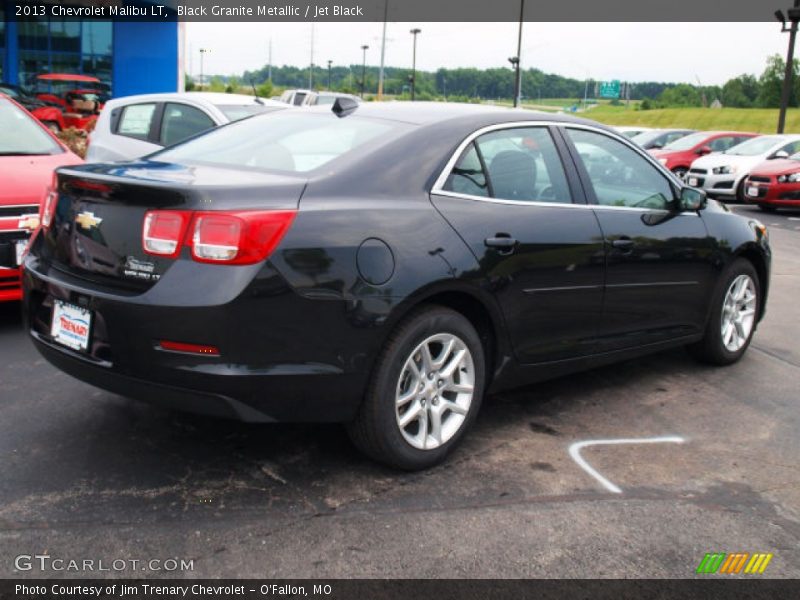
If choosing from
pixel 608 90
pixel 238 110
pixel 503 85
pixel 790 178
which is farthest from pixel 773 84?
pixel 238 110

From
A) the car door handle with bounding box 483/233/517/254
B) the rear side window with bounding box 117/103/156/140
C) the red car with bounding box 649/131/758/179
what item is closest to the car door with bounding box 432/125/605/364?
the car door handle with bounding box 483/233/517/254

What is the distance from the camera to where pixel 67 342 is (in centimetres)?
338

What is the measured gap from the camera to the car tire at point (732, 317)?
17.1ft

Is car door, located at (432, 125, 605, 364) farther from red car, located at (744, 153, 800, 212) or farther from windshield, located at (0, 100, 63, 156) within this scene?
red car, located at (744, 153, 800, 212)

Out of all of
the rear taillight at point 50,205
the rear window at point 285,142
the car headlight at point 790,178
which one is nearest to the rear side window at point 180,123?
the rear window at point 285,142

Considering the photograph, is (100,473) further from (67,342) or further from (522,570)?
(522,570)

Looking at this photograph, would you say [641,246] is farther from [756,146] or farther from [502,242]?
[756,146]

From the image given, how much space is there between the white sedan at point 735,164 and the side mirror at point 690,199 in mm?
13409

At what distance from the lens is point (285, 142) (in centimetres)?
397

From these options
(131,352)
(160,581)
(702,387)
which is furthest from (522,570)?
(702,387)

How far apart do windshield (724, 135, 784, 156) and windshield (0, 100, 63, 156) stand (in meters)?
15.7

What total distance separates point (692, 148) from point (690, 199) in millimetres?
16760

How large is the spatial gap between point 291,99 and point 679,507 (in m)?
20.8

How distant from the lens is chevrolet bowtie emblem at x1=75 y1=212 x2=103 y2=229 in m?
3.32
